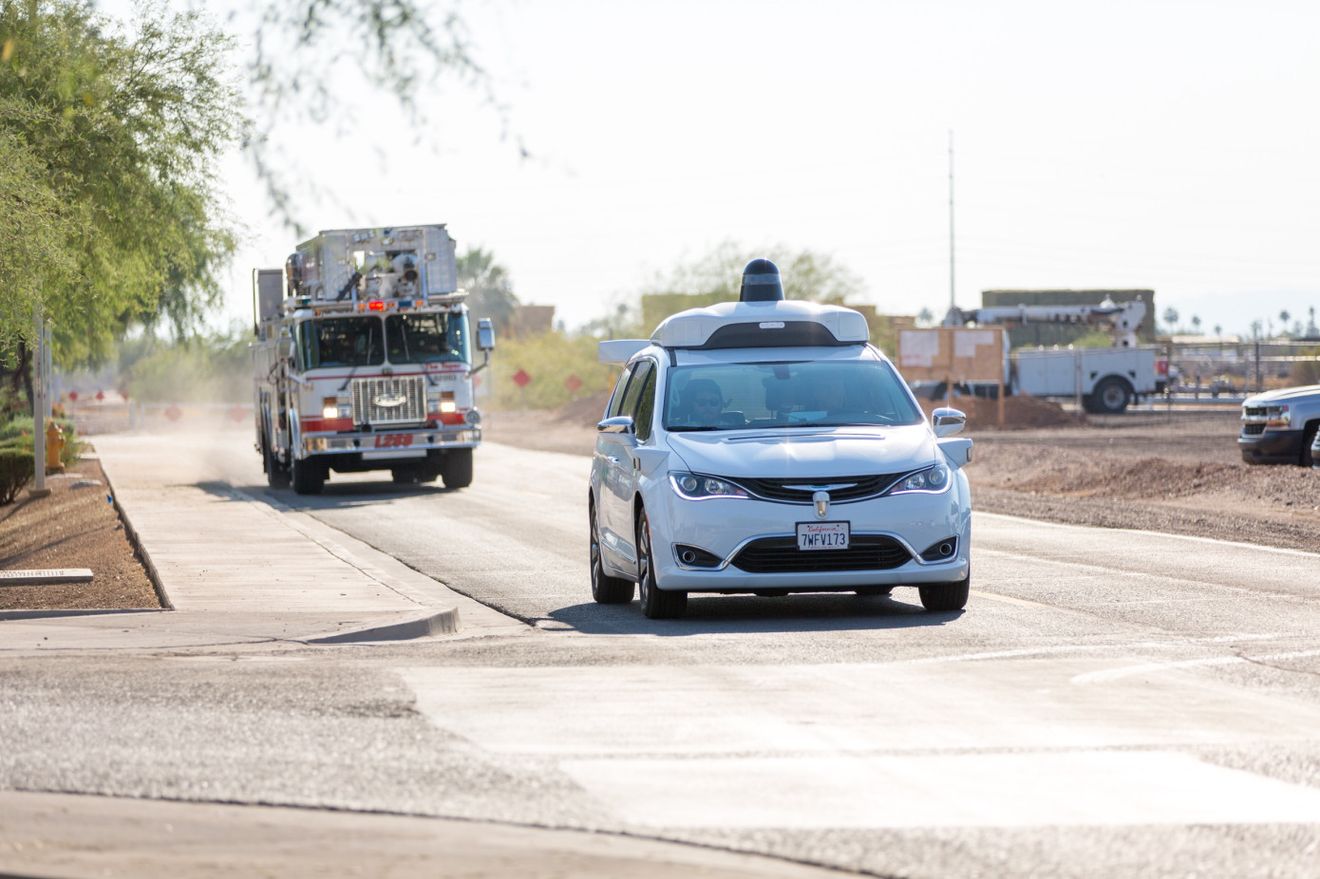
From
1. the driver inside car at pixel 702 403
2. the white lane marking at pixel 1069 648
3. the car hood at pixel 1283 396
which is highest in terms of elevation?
the driver inside car at pixel 702 403

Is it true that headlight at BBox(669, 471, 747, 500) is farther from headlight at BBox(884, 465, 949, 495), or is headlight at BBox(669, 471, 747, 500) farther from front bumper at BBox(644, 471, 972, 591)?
headlight at BBox(884, 465, 949, 495)

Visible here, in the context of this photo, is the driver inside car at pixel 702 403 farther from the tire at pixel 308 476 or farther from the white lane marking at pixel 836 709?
the tire at pixel 308 476

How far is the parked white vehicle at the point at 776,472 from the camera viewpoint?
12.9m

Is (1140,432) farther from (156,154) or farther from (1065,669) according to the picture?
(1065,669)

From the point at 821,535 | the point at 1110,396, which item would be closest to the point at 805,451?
the point at 821,535

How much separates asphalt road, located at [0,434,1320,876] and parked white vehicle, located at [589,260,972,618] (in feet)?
1.21

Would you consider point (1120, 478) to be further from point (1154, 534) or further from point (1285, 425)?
point (1154, 534)

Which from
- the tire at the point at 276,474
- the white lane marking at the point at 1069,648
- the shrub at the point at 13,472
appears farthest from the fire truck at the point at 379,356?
the white lane marking at the point at 1069,648

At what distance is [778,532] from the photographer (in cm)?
1285

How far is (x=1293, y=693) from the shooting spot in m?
9.73

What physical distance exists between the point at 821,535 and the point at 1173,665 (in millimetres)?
2702

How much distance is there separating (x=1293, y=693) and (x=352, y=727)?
166 inches

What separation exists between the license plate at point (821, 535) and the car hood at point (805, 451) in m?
0.30

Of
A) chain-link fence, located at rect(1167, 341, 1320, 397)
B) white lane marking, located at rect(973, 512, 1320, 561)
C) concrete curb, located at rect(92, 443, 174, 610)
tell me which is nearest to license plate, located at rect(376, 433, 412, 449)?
concrete curb, located at rect(92, 443, 174, 610)
